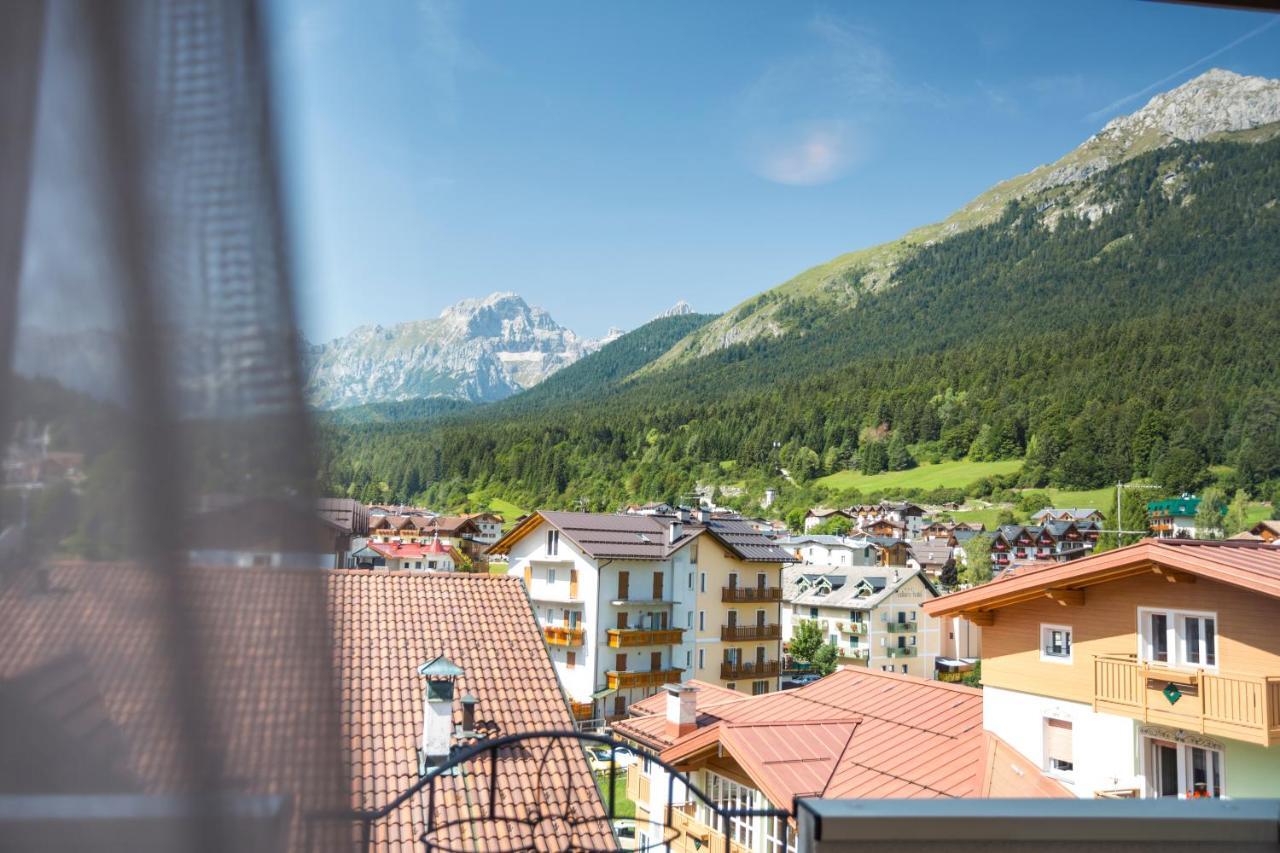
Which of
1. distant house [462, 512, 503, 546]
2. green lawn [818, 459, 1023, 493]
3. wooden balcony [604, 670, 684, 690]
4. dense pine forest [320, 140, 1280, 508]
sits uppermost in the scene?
dense pine forest [320, 140, 1280, 508]

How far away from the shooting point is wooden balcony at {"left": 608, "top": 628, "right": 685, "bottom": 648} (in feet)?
17.9

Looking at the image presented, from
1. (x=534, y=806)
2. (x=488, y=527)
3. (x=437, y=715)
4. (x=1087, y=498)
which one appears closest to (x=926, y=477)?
(x=1087, y=498)

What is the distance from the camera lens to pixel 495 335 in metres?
2.98

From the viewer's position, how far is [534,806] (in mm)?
1552

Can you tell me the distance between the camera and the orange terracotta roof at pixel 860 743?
2.70m

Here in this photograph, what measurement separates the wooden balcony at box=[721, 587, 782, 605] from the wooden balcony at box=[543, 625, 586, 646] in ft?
6.60

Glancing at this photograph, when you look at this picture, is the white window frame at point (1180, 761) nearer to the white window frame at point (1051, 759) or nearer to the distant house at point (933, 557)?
the white window frame at point (1051, 759)

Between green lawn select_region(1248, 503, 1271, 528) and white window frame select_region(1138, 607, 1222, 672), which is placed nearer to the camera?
white window frame select_region(1138, 607, 1222, 672)

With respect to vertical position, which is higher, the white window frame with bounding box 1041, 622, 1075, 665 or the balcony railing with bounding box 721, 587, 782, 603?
the white window frame with bounding box 1041, 622, 1075, 665

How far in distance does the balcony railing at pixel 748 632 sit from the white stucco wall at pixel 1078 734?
4.51 meters

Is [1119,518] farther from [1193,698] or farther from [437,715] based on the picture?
[437,715]

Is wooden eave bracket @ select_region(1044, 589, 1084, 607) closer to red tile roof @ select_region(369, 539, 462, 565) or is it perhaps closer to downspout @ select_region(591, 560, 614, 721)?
red tile roof @ select_region(369, 539, 462, 565)

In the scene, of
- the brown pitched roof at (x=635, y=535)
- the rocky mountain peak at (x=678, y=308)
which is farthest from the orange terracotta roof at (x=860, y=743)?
the rocky mountain peak at (x=678, y=308)

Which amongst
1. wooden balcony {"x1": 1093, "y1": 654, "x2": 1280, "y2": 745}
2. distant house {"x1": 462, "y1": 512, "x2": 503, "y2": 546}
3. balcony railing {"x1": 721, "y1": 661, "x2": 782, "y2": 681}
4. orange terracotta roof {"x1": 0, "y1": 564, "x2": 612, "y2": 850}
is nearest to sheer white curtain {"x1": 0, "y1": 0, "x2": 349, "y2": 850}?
orange terracotta roof {"x1": 0, "y1": 564, "x2": 612, "y2": 850}
